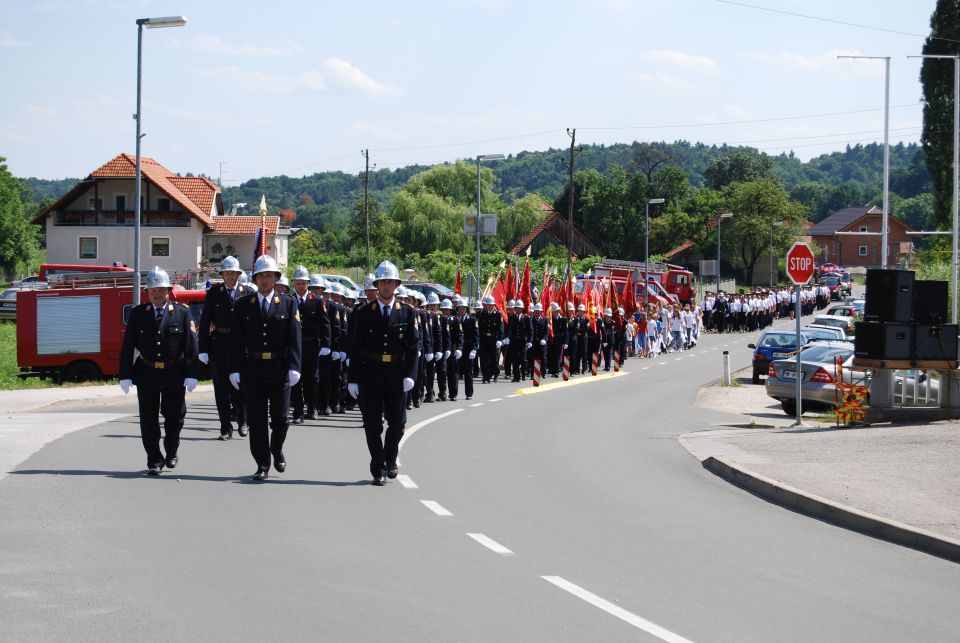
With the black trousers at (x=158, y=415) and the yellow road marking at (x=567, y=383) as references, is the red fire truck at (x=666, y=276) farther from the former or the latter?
the black trousers at (x=158, y=415)

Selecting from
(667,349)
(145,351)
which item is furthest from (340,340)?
(667,349)

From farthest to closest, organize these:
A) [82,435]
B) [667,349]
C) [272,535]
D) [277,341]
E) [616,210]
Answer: [616,210] → [667,349] → [82,435] → [277,341] → [272,535]

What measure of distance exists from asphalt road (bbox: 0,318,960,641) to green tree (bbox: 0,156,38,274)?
81.9 meters

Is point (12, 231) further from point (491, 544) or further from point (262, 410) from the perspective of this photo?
point (491, 544)

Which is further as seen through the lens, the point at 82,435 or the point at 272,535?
the point at 82,435

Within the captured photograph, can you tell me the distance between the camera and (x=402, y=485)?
11.6 meters

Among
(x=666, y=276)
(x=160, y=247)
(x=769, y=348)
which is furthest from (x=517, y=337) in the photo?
(x=160, y=247)

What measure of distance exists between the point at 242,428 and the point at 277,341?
14.6ft

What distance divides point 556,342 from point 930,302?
48.0ft

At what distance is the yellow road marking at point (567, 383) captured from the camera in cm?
2716

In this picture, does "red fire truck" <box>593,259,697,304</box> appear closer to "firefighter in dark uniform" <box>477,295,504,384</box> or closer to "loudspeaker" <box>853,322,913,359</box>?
"firefighter in dark uniform" <box>477,295,504,384</box>

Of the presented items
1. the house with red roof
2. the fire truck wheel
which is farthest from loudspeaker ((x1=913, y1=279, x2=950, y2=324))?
the house with red roof

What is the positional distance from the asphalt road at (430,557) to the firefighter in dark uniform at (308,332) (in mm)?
3306

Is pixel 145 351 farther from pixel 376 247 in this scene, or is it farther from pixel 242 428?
pixel 376 247
